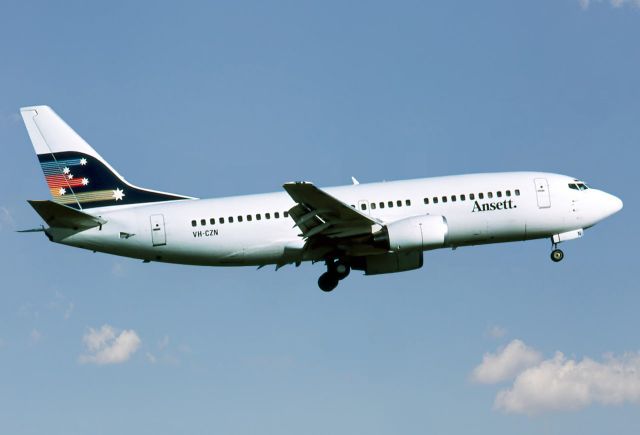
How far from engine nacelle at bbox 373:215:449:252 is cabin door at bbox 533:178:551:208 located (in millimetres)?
5544

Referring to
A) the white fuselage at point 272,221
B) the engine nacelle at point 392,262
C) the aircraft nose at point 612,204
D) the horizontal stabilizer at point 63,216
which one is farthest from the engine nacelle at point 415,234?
the horizontal stabilizer at point 63,216

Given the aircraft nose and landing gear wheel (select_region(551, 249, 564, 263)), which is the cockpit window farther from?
landing gear wheel (select_region(551, 249, 564, 263))

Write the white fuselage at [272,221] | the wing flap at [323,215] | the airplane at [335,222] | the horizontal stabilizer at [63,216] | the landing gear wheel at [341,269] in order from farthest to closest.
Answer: the landing gear wheel at [341,269] → the white fuselage at [272,221] → the airplane at [335,222] → the horizontal stabilizer at [63,216] → the wing flap at [323,215]

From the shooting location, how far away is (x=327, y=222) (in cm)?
4016

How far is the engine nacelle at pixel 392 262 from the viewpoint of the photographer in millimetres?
43438

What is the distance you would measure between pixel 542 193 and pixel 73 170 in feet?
75.7

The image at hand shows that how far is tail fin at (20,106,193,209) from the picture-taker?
43719 mm

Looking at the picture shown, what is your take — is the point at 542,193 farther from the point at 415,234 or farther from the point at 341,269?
the point at 341,269

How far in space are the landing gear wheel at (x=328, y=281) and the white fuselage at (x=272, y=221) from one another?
155cm

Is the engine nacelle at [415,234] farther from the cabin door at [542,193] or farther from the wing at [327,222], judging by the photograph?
the cabin door at [542,193]

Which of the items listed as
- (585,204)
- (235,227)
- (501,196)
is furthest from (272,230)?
(585,204)

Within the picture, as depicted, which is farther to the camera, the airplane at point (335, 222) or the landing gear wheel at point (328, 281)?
the landing gear wheel at point (328, 281)

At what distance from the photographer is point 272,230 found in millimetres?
41625

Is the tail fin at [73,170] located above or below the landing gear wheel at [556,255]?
above
